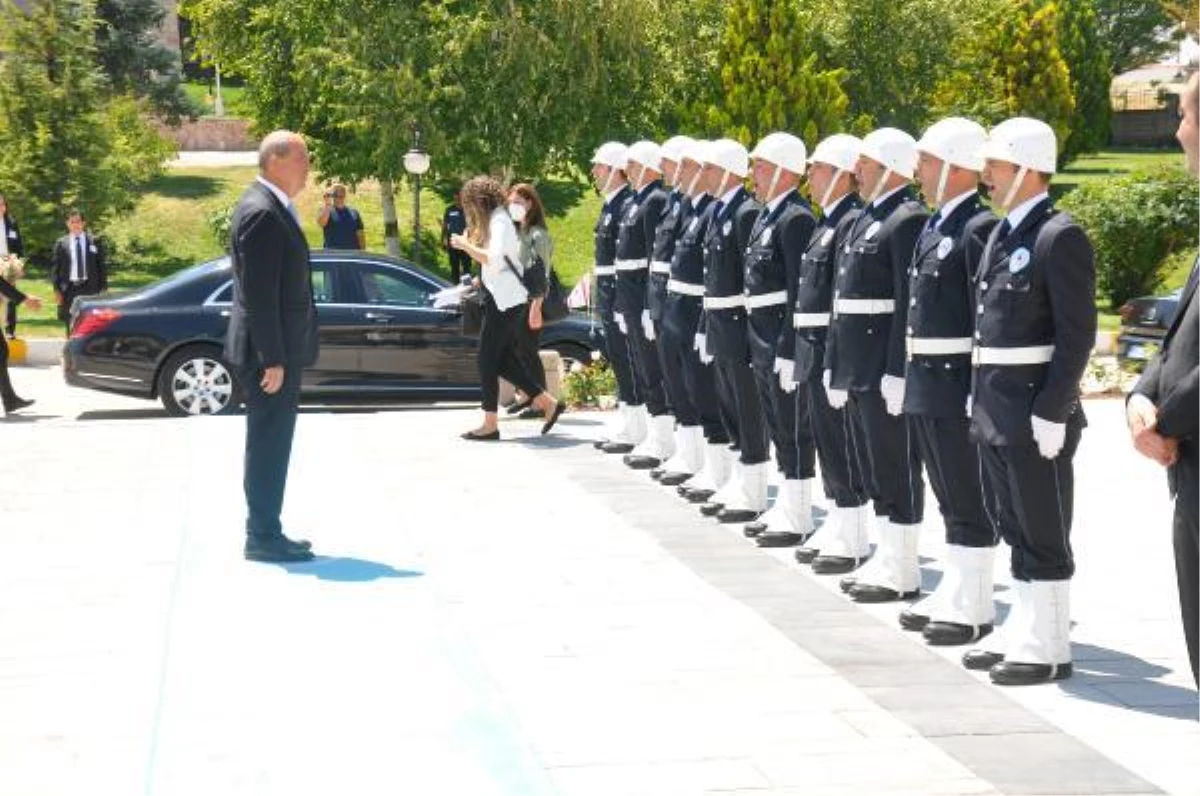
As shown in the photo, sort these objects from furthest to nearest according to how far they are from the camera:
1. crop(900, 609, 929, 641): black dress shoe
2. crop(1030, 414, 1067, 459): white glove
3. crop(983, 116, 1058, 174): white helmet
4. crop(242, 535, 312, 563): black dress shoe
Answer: crop(242, 535, 312, 563): black dress shoe < crop(900, 609, 929, 641): black dress shoe < crop(983, 116, 1058, 174): white helmet < crop(1030, 414, 1067, 459): white glove

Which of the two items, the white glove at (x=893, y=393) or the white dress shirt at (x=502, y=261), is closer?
the white glove at (x=893, y=393)

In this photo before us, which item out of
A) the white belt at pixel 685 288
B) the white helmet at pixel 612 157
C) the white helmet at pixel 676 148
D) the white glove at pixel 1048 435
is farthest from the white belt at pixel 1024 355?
the white helmet at pixel 612 157

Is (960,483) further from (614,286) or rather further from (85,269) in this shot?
(85,269)

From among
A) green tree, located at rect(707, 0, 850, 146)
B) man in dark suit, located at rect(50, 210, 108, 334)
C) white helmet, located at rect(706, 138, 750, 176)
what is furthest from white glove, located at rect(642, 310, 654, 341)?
green tree, located at rect(707, 0, 850, 146)

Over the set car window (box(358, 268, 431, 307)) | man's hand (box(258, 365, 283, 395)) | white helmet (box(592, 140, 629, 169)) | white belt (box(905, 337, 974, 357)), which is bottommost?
car window (box(358, 268, 431, 307))

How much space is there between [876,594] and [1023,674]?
1.59 m

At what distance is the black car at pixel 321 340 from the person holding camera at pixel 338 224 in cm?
555

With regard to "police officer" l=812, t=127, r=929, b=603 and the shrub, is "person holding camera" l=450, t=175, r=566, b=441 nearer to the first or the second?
"police officer" l=812, t=127, r=929, b=603

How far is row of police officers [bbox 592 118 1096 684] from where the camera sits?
7711 millimetres

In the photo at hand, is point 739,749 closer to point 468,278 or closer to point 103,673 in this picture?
point 103,673

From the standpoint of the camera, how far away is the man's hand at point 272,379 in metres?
9.52

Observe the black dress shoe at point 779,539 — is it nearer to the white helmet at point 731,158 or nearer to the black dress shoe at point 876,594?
the black dress shoe at point 876,594

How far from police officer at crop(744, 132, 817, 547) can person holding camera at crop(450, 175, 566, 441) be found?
12.6ft

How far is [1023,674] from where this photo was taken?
7.66m
